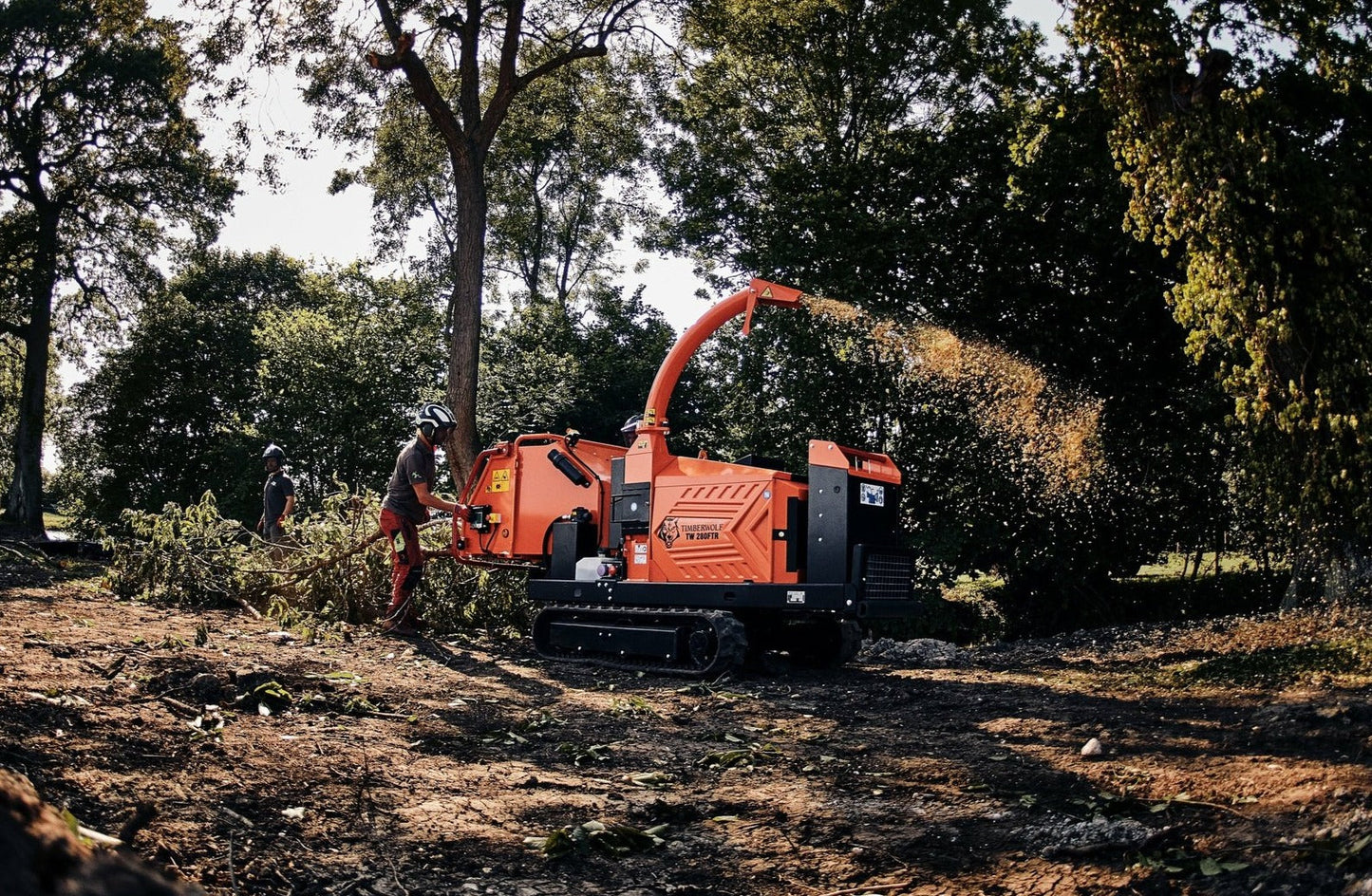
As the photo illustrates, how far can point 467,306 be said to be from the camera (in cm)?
1653

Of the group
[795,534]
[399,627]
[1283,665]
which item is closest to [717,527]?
[795,534]

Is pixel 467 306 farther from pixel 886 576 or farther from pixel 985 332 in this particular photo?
pixel 886 576

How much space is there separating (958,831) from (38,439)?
1183 inches

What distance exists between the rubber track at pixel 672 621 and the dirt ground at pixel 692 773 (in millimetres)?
258

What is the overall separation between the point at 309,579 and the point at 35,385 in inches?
807

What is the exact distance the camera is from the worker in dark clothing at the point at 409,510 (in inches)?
454

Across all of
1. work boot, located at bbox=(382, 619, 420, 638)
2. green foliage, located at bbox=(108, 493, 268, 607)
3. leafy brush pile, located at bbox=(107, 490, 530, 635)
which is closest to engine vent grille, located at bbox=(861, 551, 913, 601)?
leafy brush pile, located at bbox=(107, 490, 530, 635)

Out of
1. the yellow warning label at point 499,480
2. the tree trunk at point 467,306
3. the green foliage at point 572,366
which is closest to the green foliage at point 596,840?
the yellow warning label at point 499,480

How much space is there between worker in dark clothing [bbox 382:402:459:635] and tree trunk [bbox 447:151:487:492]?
4.28m

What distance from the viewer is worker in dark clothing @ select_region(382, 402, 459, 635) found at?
11.5 m

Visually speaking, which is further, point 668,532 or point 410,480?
point 410,480

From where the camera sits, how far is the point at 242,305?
120 feet

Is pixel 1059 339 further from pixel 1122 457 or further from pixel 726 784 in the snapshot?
pixel 726 784

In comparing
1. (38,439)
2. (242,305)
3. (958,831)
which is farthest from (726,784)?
(242,305)
